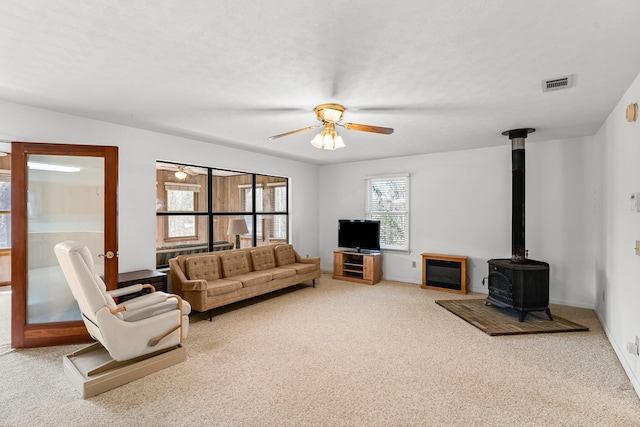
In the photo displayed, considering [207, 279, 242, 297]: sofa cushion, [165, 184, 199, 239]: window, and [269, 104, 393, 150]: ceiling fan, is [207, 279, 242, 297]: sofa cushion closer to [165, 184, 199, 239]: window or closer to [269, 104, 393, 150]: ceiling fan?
[165, 184, 199, 239]: window

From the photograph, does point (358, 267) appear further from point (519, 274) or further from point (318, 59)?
point (318, 59)

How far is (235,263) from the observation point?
5320 mm

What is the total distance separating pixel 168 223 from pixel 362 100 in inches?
135

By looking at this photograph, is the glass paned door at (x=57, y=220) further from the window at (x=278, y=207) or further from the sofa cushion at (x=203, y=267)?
the window at (x=278, y=207)

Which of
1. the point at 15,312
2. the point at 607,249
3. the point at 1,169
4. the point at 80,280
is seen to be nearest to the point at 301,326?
the point at 80,280

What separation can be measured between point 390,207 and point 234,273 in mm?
3383

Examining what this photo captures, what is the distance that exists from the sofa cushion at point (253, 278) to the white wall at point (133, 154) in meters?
1.25

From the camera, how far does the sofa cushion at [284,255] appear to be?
20.2 ft

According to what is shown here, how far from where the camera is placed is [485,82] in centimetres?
283

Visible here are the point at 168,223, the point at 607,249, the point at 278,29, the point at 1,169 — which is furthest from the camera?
the point at 1,169

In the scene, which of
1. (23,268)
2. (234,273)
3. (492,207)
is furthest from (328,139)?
(492,207)

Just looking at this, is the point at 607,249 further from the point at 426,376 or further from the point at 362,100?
the point at 362,100

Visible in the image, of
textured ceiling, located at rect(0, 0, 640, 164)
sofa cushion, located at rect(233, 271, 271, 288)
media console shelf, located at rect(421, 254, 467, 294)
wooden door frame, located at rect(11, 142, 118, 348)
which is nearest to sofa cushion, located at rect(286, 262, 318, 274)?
sofa cushion, located at rect(233, 271, 271, 288)

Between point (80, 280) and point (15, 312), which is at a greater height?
point (80, 280)
